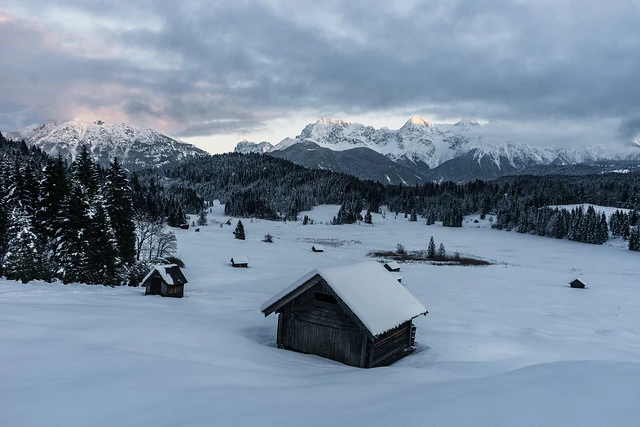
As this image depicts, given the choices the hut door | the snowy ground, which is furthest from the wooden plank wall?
the hut door

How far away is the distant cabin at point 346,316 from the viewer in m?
17.3

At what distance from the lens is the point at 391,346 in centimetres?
1922

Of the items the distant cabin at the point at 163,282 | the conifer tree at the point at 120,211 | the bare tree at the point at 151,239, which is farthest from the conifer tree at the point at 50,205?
the bare tree at the point at 151,239

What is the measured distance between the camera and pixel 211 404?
914 centimetres

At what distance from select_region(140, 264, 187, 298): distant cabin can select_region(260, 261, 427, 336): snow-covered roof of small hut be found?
21020 millimetres

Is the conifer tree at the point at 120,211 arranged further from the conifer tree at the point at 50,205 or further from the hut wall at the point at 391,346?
the hut wall at the point at 391,346

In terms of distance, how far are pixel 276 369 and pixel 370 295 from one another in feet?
19.8

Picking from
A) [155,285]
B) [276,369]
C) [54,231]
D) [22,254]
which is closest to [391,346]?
[276,369]

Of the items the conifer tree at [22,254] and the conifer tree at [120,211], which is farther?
the conifer tree at [120,211]

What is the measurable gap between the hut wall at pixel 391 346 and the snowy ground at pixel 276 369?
2.47ft

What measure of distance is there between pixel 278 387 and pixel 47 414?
5732 millimetres

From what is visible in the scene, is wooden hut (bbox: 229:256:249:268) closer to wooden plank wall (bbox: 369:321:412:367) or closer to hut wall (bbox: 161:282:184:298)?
hut wall (bbox: 161:282:184:298)

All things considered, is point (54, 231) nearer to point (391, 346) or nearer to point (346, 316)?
point (346, 316)

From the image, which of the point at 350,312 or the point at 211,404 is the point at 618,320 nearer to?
the point at 350,312
